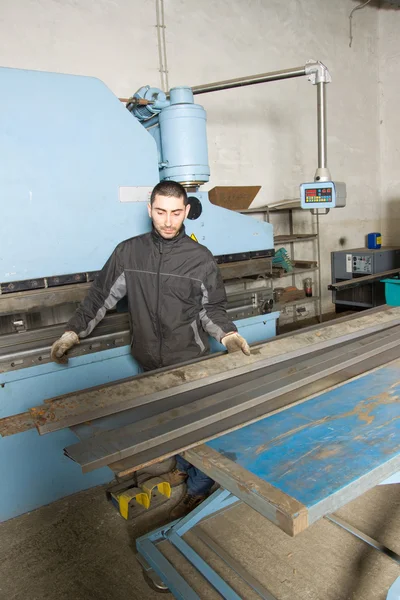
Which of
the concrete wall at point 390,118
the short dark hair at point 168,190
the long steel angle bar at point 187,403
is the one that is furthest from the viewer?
the concrete wall at point 390,118

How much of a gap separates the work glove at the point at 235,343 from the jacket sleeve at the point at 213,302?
84 mm

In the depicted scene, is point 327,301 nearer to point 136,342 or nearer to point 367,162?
point 367,162

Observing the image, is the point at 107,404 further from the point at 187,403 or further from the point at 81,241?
the point at 81,241

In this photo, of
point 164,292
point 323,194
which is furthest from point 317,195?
point 164,292

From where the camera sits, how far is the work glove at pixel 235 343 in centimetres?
144

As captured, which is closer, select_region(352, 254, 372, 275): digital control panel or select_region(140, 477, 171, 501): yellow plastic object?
select_region(140, 477, 171, 501): yellow plastic object

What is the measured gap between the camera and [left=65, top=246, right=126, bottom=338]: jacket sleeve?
1.57 m

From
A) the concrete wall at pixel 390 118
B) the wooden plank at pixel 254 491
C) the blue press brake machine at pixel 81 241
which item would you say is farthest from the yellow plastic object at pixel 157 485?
the concrete wall at pixel 390 118

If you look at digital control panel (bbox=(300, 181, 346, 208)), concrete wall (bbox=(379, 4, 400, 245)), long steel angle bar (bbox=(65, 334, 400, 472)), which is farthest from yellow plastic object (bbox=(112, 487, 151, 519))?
concrete wall (bbox=(379, 4, 400, 245))

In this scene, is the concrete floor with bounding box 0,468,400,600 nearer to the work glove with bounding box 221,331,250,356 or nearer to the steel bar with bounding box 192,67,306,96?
the work glove with bounding box 221,331,250,356

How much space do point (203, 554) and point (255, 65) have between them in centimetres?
343

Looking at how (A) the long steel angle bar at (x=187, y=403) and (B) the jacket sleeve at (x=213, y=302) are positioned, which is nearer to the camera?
(A) the long steel angle bar at (x=187, y=403)

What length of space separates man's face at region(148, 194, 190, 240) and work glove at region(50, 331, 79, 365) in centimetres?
46

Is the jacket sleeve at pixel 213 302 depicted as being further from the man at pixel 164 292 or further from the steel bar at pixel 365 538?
the steel bar at pixel 365 538
